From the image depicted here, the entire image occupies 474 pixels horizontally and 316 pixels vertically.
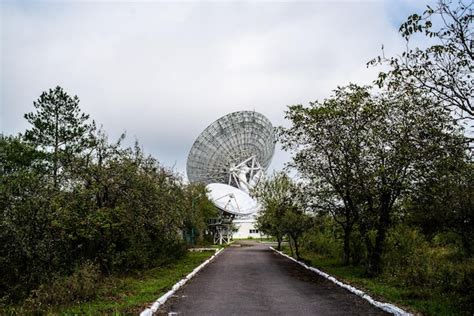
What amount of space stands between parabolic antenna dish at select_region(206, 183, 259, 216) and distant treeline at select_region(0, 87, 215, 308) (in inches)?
1328

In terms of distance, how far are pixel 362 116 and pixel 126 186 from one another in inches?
352

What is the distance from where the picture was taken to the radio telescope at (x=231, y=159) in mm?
50719

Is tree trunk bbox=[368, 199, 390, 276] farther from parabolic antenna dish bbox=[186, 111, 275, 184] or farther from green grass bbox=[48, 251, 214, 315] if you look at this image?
parabolic antenna dish bbox=[186, 111, 275, 184]

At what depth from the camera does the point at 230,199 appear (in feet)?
203

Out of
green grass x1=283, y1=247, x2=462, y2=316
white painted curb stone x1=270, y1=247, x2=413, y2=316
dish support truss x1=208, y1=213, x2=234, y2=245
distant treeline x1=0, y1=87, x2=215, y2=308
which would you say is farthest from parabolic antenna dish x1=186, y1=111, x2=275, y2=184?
green grass x1=283, y1=247, x2=462, y2=316

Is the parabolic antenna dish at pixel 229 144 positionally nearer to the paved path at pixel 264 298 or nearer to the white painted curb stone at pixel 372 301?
the paved path at pixel 264 298

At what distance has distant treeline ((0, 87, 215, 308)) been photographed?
41.1ft

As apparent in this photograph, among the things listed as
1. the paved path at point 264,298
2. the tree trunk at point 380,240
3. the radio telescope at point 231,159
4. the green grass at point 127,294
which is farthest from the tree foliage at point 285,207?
the radio telescope at point 231,159

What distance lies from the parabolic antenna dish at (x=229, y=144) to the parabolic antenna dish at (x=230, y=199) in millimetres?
1983

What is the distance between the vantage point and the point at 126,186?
17.5 m

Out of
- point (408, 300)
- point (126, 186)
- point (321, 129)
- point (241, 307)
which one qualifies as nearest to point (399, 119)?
point (321, 129)

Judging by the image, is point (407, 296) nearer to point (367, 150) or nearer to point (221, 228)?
point (367, 150)

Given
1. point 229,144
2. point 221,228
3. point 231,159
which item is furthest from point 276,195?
point 221,228

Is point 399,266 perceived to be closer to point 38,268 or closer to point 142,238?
point 142,238
